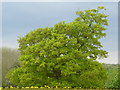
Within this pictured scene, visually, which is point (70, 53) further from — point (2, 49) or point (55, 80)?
point (2, 49)

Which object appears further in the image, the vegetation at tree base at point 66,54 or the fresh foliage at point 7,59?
the fresh foliage at point 7,59

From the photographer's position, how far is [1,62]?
16750 mm

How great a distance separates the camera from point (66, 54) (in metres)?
12.7

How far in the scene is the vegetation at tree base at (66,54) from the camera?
493 inches

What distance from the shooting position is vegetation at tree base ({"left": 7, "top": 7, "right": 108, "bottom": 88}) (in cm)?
1253

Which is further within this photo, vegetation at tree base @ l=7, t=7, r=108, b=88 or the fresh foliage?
the fresh foliage

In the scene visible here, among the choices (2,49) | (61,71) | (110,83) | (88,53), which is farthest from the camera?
(2,49)

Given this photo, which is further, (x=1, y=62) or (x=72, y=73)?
(x=1, y=62)

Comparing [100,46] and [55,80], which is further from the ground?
[100,46]

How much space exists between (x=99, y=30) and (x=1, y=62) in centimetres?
652

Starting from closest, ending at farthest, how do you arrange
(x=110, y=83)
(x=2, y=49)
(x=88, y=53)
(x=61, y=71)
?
(x=61, y=71) → (x=88, y=53) → (x=110, y=83) → (x=2, y=49)

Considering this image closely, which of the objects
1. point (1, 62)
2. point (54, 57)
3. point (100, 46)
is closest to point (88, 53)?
point (100, 46)

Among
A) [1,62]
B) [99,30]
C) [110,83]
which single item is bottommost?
[110,83]

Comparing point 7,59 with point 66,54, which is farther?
point 7,59
